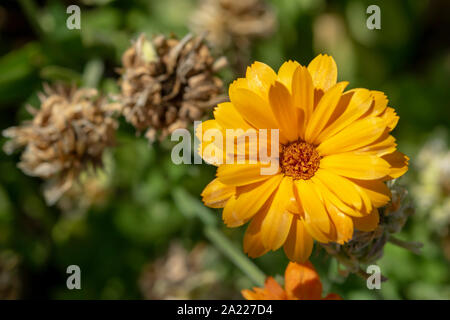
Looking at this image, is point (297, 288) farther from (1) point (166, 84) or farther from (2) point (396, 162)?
(1) point (166, 84)

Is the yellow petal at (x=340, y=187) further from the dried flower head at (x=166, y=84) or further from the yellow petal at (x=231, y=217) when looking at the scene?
the dried flower head at (x=166, y=84)

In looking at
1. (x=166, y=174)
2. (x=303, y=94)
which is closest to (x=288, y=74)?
(x=303, y=94)

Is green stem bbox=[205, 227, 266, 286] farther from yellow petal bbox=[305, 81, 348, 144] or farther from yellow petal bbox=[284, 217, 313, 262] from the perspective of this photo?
yellow petal bbox=[305, 81, 348, 144]

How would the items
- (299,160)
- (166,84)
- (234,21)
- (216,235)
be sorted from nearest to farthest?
(299,160)
(166,84)
(216,235)
(234,21)

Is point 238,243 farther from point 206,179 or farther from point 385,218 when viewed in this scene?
point 385,218

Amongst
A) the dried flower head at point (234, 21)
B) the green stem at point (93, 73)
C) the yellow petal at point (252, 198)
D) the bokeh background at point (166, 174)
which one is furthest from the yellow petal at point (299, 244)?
the dried flower head at point (234, 21)

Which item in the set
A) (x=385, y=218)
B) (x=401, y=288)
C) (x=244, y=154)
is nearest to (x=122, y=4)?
(x=244, y=154)

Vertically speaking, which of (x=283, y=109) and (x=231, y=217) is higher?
(x=283, y=109)
